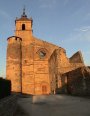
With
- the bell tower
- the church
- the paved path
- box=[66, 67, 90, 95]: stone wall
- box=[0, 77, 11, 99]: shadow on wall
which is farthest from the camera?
the bell tower

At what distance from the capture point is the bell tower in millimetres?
34094

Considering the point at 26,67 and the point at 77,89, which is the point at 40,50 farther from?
the point at 77,89

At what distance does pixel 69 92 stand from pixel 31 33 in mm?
15569

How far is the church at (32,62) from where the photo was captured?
29.2 metres

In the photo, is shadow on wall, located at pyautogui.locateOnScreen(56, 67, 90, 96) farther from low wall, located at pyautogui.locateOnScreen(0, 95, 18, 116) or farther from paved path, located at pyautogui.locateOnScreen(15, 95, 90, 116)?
low wall, located at pyautogui.locateOnScreen(0, 95, 18, 116)

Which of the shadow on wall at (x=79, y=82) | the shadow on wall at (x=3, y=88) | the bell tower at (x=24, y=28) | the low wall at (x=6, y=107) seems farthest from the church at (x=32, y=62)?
the low wall at (x=6, y=107)

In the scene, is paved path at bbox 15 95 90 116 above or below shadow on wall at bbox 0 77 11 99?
below

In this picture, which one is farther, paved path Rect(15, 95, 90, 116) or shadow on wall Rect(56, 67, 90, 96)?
shadow on wall Rect(56, 67, 90, 96)

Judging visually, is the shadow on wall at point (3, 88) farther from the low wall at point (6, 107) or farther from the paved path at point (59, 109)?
the paved path at point (59, 109)

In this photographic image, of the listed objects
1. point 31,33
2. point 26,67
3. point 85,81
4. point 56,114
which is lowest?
point 56,114

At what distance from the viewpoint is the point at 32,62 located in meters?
32.0

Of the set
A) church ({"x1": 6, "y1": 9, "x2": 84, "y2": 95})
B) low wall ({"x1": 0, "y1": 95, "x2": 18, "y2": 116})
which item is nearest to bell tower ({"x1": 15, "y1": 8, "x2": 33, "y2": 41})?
church ({"x1": 6, "y1": 9, "x2": 84, "y2": 95})

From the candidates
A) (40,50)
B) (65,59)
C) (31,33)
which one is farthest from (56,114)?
(31,33)

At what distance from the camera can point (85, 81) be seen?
713 inches
